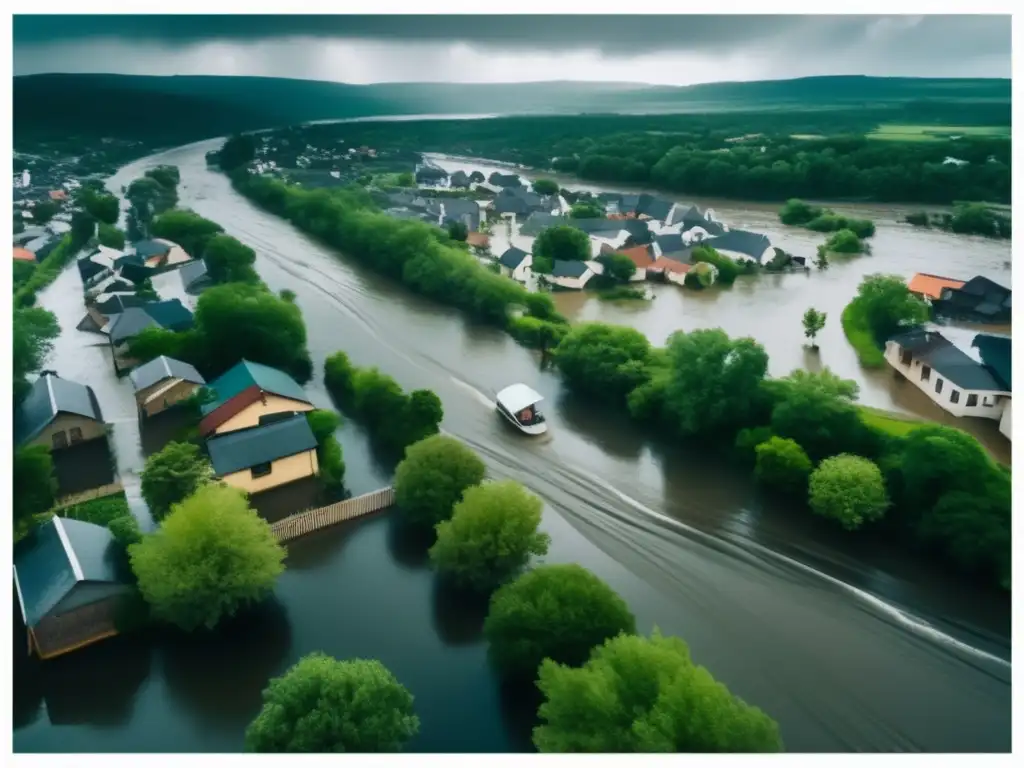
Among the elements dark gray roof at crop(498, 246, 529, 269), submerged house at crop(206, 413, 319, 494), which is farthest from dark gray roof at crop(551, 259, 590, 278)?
submerged house at crop(206, 413, 319, 494)

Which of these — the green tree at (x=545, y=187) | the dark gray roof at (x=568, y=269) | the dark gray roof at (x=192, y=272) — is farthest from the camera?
the green tree at (x=545, y=187)

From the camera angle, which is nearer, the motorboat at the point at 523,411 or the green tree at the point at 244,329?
the motorboat at the point at 523,411

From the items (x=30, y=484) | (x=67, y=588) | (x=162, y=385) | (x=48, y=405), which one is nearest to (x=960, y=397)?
(x=67, y=588)

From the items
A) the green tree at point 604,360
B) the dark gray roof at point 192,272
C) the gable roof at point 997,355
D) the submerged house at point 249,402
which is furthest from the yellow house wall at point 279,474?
the gable roof at point 997,355

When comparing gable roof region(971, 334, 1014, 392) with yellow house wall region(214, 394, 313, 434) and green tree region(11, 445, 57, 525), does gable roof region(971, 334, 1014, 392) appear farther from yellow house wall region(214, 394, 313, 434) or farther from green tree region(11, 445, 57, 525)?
green tree region(11, 445, 57, 525)

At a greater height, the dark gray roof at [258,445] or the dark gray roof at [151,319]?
the dark gray roof at [151,319]

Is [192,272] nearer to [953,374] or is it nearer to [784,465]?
[784,465]

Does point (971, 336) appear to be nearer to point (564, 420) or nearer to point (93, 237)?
point (564, 420)

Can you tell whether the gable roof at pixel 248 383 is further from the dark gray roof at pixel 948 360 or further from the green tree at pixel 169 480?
the dark gray roof at pixel 948 360

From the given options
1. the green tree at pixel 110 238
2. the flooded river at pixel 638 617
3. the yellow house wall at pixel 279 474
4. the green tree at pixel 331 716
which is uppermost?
the green tree at pixel 110 238

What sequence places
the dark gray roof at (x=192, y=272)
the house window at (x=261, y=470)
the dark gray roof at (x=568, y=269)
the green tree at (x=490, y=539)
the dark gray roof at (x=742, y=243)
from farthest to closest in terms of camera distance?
the dark gray roof at (x=742, y=243) → the dark gray roof at (x=568, y=269) → the dark gray roof at (x=192, y=272) → the house window at (x=261, y=470) → the green tree at (x=490, y=539)
